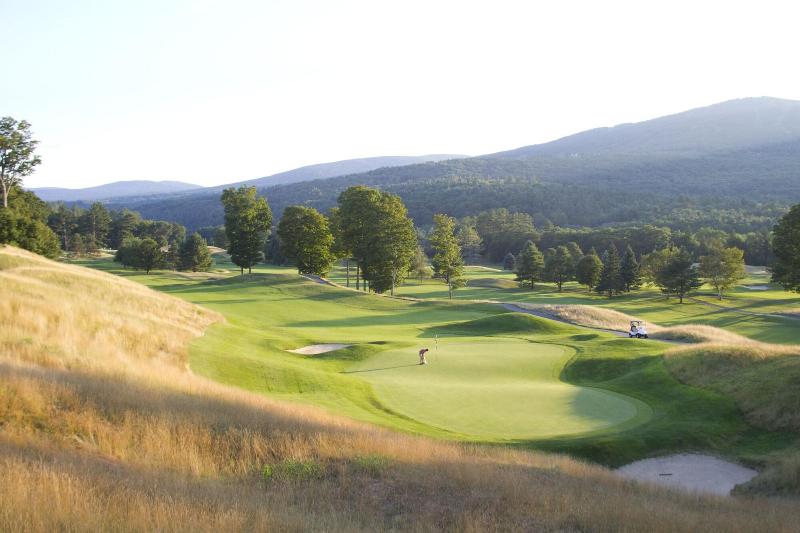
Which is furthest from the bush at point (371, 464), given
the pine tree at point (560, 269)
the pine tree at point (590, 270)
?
the pine tree at point (560, 269)

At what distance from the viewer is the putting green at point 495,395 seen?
50.6ft

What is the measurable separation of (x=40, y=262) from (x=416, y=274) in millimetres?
66335

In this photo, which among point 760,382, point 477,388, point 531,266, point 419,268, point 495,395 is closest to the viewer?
point 760,382

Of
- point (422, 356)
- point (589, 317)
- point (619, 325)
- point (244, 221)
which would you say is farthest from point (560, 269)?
point (422, 356)

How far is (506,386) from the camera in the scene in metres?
20.0

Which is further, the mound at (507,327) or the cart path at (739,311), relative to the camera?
the cart path at (739,311)

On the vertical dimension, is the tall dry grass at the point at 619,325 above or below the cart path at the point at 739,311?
above

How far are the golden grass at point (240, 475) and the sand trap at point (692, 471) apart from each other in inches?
111

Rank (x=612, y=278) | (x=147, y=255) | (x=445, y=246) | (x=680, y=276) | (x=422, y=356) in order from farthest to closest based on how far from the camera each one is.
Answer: (x=147, y=255), (x=612, y=278), (x=680, y=276), (x=445, y=246), (x=422, y=356)

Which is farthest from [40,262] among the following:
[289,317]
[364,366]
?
[364,366]

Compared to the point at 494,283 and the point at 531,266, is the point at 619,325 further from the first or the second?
the point at 494,283

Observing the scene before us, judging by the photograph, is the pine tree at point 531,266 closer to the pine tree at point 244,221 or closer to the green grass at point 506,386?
the pine tree at point 244,221

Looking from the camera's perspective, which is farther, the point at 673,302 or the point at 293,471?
the point at 673,302

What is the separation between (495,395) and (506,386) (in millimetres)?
1714
